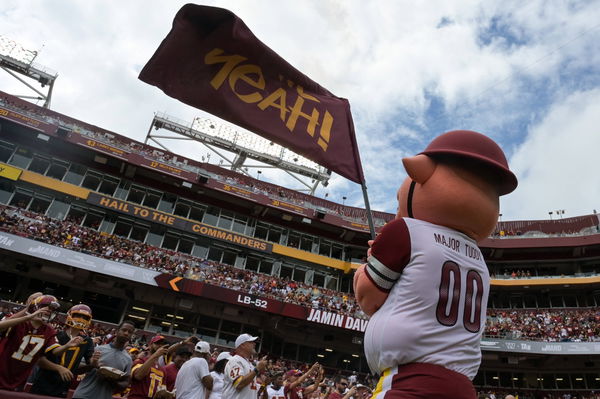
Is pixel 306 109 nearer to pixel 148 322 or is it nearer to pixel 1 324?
pixel 1 324

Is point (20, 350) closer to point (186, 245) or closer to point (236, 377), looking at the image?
point (236, 377)

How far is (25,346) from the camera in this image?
14.7 feet

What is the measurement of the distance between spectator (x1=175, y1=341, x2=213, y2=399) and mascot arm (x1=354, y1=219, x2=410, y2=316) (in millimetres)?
3650

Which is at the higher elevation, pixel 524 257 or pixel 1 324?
pixel 524 257

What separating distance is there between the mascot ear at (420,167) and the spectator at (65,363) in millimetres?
4061

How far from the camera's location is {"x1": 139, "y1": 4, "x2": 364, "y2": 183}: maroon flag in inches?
→ 161

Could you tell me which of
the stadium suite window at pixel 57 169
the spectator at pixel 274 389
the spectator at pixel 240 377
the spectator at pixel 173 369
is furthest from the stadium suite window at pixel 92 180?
the spectator at pixel 240 377

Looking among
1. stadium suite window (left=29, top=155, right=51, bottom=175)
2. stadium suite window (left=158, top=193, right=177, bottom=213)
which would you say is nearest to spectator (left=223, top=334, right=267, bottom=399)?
stadium suite window (left=158, top=193, right=177, bottom=213)

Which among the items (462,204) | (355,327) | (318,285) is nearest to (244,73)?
(462,204)

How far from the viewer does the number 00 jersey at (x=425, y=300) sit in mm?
2168

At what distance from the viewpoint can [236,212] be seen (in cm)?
2866

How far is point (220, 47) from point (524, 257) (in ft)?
100

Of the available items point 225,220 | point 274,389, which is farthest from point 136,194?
point 274,389

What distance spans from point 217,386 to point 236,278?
1966 cm
